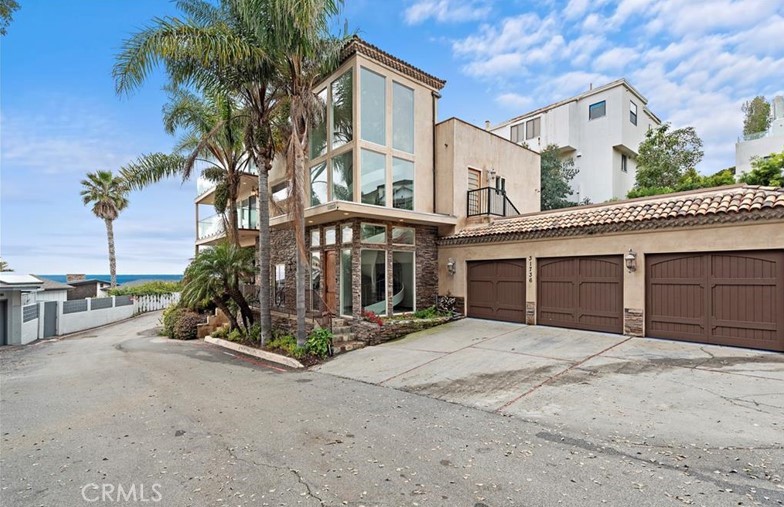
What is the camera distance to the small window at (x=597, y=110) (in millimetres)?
24484

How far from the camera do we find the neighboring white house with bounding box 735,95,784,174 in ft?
78.7

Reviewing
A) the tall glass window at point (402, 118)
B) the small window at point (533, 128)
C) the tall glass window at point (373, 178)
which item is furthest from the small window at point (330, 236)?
the small window at point (533, 128)

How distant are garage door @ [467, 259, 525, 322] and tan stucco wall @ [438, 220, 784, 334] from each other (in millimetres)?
263

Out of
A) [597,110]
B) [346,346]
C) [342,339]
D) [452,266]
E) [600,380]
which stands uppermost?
[597,110]

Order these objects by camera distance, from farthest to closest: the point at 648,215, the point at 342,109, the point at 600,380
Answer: the point at 342,109 < the point at 648,215 < the point at 600,380

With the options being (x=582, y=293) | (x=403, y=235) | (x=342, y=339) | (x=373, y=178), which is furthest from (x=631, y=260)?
(x=342, y=339)

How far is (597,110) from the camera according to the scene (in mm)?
24828

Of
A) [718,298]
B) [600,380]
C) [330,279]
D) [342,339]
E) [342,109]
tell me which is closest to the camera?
[600,380]

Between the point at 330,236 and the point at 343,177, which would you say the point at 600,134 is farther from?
the point at 330,236

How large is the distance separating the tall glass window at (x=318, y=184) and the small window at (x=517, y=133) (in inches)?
794

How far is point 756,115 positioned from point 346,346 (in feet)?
130

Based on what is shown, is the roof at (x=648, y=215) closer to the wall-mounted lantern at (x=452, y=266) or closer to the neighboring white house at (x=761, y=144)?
the wall-mounted lantern at (x=452, y=266)

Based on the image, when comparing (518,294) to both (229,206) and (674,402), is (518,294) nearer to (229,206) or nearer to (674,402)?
(674,402)

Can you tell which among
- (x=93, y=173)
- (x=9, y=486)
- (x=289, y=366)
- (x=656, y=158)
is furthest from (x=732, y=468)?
(x=93, y=173)
